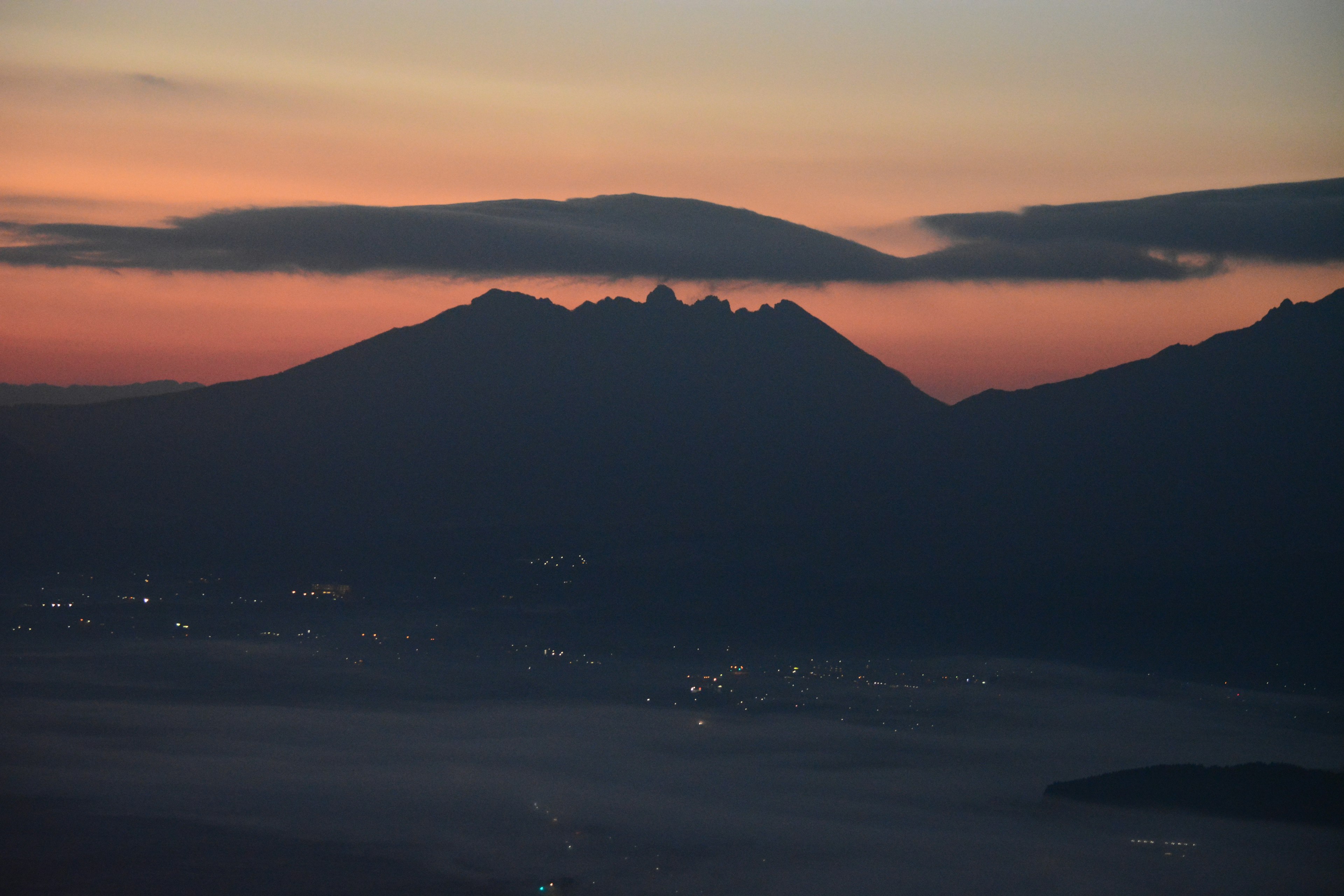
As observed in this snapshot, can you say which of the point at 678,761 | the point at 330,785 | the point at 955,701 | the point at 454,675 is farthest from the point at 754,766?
the point at 454,675

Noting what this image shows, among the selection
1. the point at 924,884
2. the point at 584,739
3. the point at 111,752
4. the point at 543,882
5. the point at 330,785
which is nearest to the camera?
the point at 543,882

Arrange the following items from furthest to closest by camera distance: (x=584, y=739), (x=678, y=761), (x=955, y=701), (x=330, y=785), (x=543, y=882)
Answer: (x=955, y=701) < (x=584, y=739) < (x=678, y=761) < (x=330, y=785) < (x=543, y=882)

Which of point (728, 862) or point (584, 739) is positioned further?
point (584, 739)

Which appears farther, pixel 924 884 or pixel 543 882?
pixel 924 884

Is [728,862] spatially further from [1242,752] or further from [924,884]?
[1242,752]

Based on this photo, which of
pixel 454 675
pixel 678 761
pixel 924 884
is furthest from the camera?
pixel 454 675

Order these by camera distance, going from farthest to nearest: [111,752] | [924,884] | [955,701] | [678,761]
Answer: [955,701], [678,761], [111,752], [924,884]

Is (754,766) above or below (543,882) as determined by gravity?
below

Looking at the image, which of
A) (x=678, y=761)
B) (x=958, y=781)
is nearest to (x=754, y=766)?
(x=678, y=761)

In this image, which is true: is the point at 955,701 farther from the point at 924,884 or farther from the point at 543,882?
the point at 543,882
